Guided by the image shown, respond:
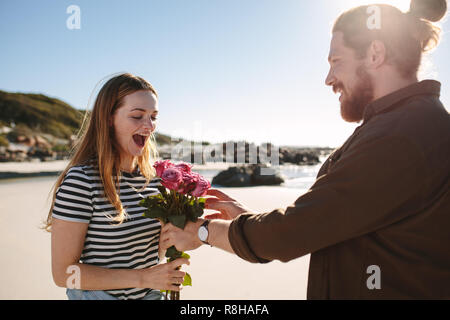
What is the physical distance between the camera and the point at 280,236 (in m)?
1.63

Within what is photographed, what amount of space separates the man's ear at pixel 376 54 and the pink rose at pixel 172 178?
1352 millimetres

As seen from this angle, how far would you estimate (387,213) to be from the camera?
1.51 meters

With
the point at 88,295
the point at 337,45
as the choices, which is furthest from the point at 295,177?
the point at 88,295

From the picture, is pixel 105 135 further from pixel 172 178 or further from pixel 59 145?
pixel 59 145

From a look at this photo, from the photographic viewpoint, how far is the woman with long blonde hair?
2.10 metres

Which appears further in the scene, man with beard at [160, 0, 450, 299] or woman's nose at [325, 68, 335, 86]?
woman's nose at [325, 68, 335, 86]

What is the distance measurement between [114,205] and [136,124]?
64cm

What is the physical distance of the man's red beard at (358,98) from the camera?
1911 millimetres

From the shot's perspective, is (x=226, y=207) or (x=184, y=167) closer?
(x=184, y=167)

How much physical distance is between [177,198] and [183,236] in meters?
0.26

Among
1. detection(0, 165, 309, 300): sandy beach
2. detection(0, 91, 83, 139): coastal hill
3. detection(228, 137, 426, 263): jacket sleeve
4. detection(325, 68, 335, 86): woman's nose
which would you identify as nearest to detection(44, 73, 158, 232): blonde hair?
detection(228, 137, 426, 263): jacket sleeve

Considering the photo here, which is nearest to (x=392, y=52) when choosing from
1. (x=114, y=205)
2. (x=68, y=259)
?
(x=114, y=205)

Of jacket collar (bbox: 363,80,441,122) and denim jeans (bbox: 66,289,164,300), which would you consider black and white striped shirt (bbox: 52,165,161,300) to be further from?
jacket collar (bbox: 363,80,441,122)
